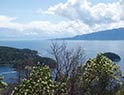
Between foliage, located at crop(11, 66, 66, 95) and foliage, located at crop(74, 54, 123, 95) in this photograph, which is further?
foliage, located at crop(74, 54, 123, 95)

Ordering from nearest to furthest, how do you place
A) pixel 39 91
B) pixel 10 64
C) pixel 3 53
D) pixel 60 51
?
pixel 39 91 → pixel 60 51 → pixel 10 64 → pixel 3 53

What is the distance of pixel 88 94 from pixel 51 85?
9.93 m

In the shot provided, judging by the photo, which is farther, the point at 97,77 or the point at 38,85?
the point at 97,77

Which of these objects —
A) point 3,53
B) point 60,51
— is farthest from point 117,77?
point 3,53

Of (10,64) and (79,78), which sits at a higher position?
(79,78)

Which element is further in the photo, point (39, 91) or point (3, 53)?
point (3, 53)

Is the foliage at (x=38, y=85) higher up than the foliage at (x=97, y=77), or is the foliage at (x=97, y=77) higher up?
the foliage at (x=38, y=85)

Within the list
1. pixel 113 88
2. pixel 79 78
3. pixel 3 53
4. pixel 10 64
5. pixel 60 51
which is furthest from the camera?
pixel 3 53

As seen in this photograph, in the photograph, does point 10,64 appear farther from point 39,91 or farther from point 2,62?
point 39,91

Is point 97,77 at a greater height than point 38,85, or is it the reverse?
point 38,85

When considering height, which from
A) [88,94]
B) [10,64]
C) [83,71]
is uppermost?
[83,71]

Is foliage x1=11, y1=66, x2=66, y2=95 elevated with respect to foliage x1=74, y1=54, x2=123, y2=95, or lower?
elevated

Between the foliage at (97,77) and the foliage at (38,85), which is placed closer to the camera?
the foliage at (38,85)

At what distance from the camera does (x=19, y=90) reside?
14.0m
